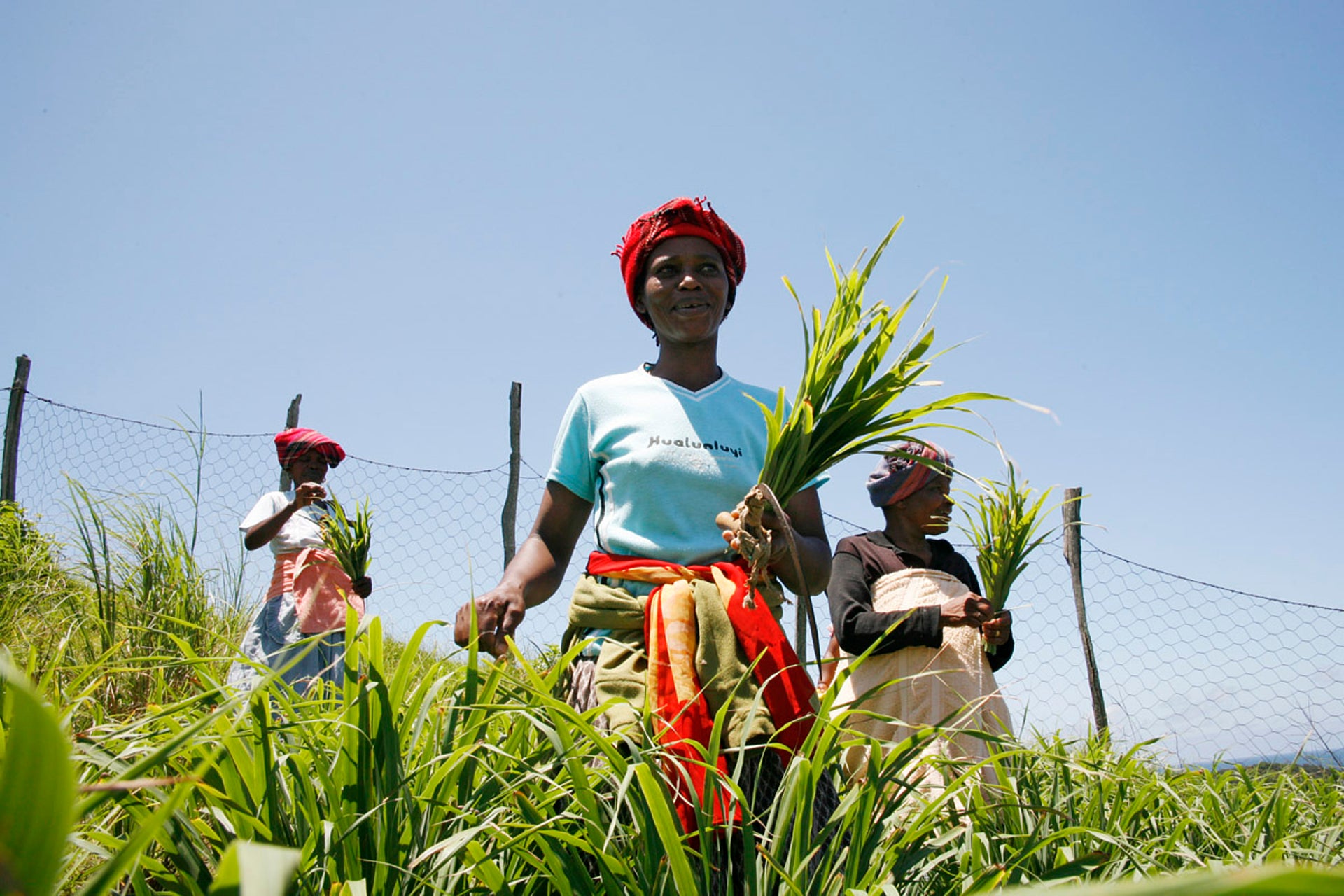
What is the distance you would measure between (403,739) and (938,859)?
85 centimetres

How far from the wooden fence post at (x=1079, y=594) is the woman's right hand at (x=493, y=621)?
4.79 meters

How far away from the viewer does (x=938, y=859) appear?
1.46 metres

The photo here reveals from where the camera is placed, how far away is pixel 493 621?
1.85 m

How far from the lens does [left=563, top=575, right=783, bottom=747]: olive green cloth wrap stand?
65.1 inches

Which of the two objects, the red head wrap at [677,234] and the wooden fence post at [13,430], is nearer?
the red head wrap at [677,234]

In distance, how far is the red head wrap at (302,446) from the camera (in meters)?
4.82

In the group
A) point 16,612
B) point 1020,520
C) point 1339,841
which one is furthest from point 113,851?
point 16,612

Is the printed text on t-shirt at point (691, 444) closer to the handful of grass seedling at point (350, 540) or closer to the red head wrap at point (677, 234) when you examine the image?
the red head wrap at point (677, 234)

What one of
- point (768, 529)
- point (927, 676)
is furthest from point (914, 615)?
point (768, 529)

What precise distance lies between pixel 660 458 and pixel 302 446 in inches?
135

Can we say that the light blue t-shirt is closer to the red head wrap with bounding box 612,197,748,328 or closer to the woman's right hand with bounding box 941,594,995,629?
the red head wrap with bounding box 612,197,748,328

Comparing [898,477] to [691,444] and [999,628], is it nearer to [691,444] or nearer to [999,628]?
[999,628]

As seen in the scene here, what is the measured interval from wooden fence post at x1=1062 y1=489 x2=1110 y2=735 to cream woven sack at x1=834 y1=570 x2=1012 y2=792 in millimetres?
3159

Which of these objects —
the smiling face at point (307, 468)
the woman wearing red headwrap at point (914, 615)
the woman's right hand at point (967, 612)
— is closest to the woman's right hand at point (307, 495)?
the smiling face at point (307, 468)
